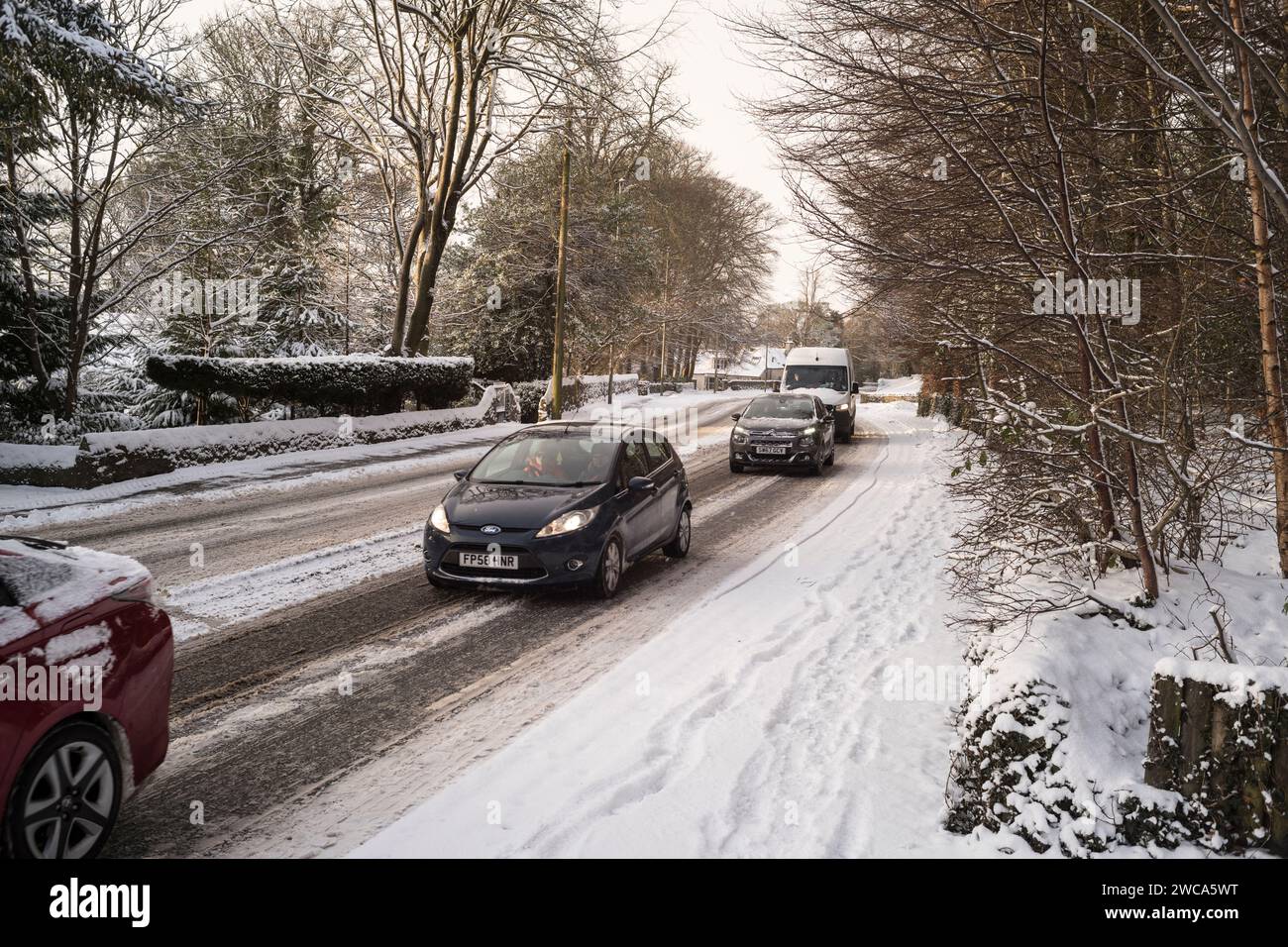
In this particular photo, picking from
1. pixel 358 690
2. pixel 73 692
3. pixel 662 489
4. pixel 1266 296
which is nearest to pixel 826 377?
pixel 662 489

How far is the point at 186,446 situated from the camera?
655 inches

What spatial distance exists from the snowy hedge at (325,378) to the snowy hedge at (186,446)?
0.71 m

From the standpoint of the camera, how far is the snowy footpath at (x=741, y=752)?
3.95 metres

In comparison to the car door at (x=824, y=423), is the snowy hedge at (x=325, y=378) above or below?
above

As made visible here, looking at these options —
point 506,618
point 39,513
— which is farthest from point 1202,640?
point 39,513

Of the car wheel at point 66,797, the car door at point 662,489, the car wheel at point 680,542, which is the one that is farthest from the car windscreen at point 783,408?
the car wheel at point 66,797

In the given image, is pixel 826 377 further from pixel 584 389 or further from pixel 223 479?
pixel 223 479

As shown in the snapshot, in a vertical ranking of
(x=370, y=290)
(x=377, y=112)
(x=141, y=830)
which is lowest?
(x=141, y=830)

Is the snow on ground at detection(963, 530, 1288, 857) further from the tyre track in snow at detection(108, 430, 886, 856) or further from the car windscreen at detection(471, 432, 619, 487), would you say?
the car windscreen at detection(471, 432, 619, 487)

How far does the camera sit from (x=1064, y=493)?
625cm

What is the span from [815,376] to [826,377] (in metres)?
0.32

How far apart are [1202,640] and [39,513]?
13.5 metres

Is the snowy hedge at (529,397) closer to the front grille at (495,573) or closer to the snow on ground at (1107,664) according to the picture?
the front grille at (495,573)

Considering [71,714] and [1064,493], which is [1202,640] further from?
[71,714]
